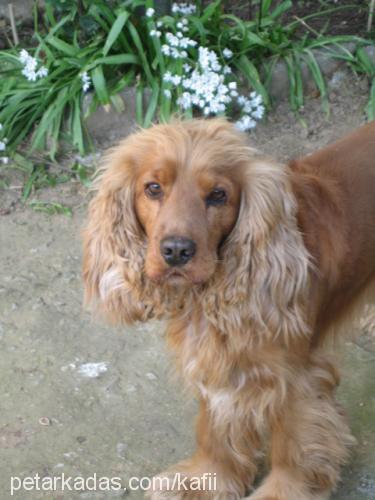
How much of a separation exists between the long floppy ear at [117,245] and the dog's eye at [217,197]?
309 millimetres

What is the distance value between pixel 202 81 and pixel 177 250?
2.85m

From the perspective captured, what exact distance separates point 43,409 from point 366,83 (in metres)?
3.37

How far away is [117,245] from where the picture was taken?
10.2 feet

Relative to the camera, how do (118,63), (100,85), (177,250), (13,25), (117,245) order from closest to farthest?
(177,250), (117,245), (100,85), (118,63), (13,25)

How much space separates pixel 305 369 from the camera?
3311 mm

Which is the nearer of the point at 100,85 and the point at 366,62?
the point at 100,85

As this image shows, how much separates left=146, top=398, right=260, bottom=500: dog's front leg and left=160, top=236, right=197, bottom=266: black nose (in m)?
0.79

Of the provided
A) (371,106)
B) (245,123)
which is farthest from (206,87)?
(371,106)

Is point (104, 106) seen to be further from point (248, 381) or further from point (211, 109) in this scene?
point (248, 381)

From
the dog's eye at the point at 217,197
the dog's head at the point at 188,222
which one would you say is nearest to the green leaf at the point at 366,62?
the dog's head at the point at 188,222

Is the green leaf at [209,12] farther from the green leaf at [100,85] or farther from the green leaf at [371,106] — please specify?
the green leaf at [371,106]

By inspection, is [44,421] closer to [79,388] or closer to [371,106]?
→ [79,388]

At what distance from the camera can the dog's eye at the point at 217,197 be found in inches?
115

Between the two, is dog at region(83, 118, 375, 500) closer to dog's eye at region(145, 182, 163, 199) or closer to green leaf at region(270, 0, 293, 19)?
dog's eye at region(145, 182, 163, 199)
